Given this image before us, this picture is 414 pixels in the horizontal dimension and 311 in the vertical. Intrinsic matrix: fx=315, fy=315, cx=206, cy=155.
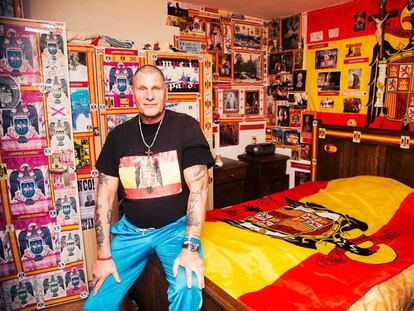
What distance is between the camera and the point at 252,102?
4.29 meters

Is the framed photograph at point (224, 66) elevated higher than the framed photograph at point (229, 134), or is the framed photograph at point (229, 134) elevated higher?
the framed photograph at point (224, 66)

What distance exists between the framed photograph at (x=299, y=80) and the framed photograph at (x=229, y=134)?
0.88m

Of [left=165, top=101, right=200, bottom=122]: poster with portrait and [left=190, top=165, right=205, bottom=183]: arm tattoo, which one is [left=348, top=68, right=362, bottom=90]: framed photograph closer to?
[left=165, top=101, right=200, bottom=122]: poster with portrait

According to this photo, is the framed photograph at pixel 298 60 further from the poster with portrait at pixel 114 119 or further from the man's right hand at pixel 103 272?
the man's right hand at pixel 103 272

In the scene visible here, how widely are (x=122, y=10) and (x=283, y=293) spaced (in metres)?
2.93

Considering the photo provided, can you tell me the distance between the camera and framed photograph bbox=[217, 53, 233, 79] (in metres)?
3.89

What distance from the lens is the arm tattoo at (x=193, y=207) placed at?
159 centimetres

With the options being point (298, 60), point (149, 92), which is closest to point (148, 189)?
point (149, 92)

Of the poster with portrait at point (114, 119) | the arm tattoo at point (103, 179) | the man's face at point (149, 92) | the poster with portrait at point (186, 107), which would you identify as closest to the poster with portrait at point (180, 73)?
the poster with portrait at point (186, 107)

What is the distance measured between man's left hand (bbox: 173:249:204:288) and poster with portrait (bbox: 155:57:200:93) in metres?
1.88

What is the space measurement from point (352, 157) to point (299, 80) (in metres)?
1.20

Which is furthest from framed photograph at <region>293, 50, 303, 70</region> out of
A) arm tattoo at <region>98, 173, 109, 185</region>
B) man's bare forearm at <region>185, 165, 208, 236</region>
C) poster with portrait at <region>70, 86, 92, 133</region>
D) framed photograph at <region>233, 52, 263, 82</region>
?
arm tattoo at <region>98, 173, 109, 185</region>

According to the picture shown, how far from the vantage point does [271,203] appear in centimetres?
280

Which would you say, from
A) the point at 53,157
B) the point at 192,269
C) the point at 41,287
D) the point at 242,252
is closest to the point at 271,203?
the point at 242,252
